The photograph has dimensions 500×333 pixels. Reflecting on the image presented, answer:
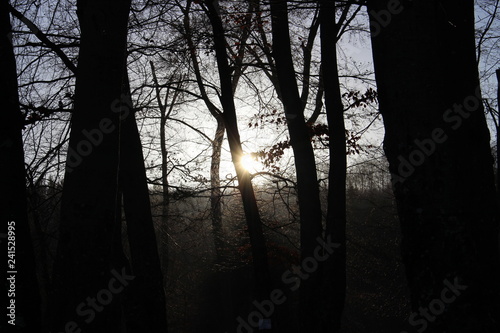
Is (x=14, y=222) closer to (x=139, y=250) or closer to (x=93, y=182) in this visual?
(x=93, y=182)

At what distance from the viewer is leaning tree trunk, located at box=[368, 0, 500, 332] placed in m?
3.11

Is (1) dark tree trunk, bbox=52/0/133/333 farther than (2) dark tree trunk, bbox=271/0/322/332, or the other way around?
(2) dark tree trunk, bbox=271/0/322/332

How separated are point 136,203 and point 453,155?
517 cm

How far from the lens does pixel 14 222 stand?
4129 mm

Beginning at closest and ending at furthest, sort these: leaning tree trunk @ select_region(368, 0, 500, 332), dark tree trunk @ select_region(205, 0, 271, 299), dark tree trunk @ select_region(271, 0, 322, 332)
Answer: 1. leaning tree trunk @ select_region(368, 0, 500, 332)
2. dark tree trunk @ select_region(271, 0, 322, 332)
3. dark tree trunk @ select_region(205, 0, 271, 299)

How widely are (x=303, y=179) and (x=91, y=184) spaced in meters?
4.71

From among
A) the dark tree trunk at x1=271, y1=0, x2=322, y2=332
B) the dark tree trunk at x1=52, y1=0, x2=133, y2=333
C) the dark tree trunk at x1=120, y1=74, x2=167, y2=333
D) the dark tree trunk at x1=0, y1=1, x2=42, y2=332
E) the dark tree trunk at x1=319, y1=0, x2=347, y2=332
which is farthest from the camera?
the dark tree trunk at x1=271, y1=0, x2=322, y2=332

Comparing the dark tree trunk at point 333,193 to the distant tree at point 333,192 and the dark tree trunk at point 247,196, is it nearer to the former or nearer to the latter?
the distant tree at point 333,192

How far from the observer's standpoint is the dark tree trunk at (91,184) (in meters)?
3.83

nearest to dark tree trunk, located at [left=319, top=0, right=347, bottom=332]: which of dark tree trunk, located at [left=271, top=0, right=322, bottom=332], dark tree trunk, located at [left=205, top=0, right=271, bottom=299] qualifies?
dark tree trunk, located at [left=271, top=0, right=322, bottom=332]

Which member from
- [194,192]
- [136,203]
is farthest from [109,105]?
[194,192]

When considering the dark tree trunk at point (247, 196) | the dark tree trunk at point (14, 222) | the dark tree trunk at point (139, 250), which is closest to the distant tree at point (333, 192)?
the dark tree trunk at point (247, 196)

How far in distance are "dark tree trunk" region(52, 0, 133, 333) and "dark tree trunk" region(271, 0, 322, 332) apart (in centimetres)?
424

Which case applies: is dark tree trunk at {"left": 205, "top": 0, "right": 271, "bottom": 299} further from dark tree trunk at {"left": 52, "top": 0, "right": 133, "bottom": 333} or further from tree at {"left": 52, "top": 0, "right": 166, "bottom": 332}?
dark tree trunk at {"left": 52, "top": 0, "right": 133, "bottom": 333}
